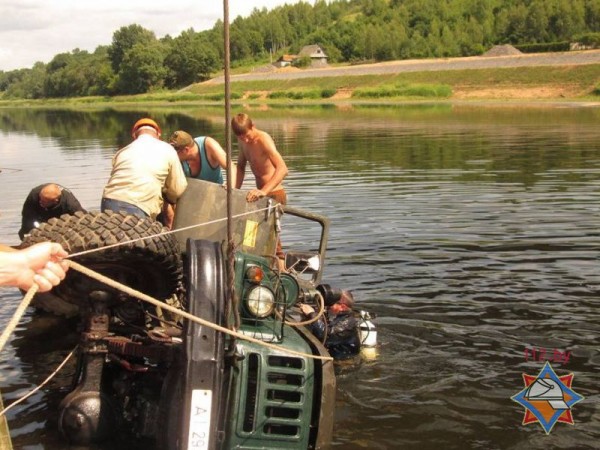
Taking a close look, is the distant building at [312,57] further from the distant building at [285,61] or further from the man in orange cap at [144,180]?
the man in orange cap at [144,180]

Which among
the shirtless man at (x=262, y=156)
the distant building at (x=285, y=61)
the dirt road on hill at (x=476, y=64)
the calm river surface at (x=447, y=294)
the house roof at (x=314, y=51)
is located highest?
the house roof at (x=314, y=51)

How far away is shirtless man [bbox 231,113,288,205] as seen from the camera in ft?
27.0

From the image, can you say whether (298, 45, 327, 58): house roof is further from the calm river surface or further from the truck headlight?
the truck headlight

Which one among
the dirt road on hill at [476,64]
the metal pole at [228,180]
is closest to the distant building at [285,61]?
the dirt road on hill at [476,64]

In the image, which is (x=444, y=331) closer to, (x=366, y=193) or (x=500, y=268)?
(x=500, y=268)

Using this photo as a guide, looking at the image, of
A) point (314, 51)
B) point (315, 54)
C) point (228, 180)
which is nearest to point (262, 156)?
point (228, 180)

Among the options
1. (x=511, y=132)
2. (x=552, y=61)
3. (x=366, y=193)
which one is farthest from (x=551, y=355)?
(x=552, y=61)

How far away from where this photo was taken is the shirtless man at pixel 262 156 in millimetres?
8234

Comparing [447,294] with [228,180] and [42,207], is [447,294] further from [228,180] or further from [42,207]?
[228,180]

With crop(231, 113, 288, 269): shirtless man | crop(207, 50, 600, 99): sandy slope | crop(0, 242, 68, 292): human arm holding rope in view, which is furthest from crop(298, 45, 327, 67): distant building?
crop(0, 242, 68, 292): human arm holding rope

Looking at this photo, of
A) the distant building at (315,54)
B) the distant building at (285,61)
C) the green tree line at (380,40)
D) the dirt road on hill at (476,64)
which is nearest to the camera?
the dirt road on hill at (476,64)

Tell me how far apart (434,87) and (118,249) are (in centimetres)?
7892

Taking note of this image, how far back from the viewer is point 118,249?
15.8 feet

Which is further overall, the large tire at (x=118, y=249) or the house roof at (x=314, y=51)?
the house roof at (x=314, y=51)
